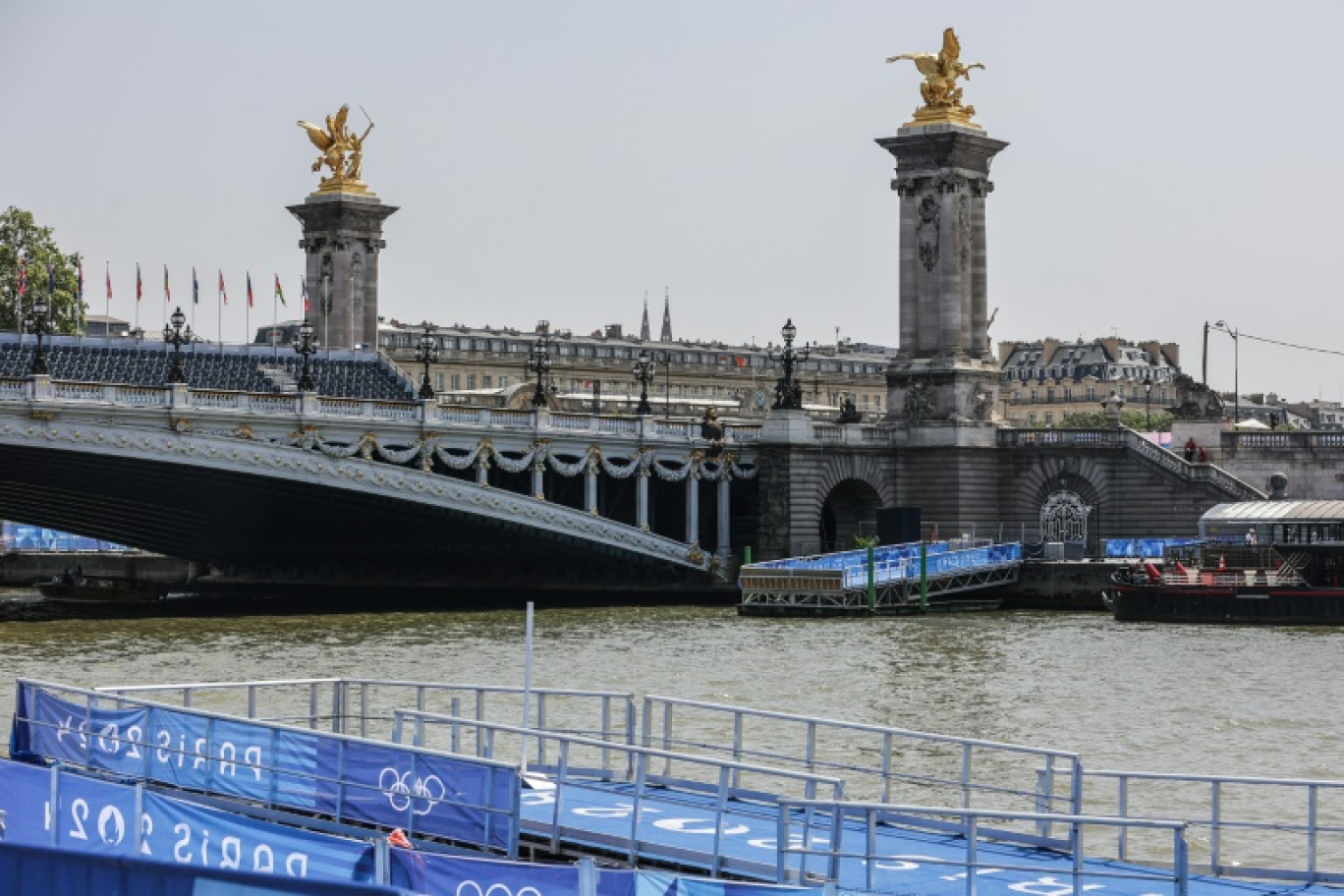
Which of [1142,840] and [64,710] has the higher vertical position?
[64,710]

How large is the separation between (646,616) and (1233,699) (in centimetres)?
2635

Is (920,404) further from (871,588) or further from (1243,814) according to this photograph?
(1243,814)

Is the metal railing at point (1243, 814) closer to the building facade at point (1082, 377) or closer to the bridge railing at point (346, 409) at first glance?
the bridge railing at point (346, 409)

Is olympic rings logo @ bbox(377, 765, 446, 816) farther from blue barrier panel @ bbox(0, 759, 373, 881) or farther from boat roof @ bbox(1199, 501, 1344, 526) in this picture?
boat roof @ bbox(1199, 501, 1344, 526)

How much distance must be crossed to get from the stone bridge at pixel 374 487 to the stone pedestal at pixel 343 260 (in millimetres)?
15299

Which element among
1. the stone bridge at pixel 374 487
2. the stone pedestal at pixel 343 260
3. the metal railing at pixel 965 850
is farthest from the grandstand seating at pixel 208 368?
the metal railing at pixel 965 850

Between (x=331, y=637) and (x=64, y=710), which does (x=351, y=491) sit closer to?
(x=331, y=637)

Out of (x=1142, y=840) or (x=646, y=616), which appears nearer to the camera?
(x=1142, y=840)

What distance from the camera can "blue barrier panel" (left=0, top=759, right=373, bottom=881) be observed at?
60.6 feet

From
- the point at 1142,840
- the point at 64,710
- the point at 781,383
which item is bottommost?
the point at 1142,840

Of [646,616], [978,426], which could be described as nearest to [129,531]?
[646,616]

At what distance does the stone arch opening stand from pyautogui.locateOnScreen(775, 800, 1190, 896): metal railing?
206 feet

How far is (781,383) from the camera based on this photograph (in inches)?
3314

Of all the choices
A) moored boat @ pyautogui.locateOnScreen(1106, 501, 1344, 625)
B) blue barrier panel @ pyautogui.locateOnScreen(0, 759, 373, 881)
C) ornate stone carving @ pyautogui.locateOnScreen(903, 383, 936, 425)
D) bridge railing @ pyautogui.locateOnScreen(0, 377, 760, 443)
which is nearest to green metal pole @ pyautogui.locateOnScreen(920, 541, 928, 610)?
moored boat @ pyautogui.locateOnScreen(1106, 501, 1344, 625)
